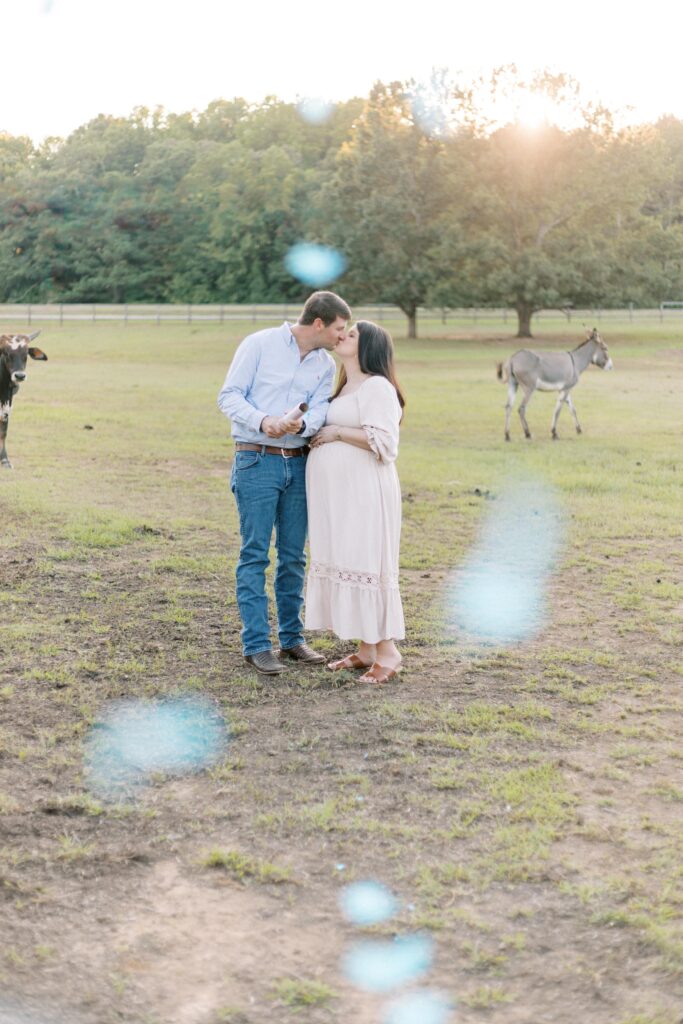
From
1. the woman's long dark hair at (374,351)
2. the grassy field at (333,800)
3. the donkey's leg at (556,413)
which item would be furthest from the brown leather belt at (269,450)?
the donkey's leg at (556,413)

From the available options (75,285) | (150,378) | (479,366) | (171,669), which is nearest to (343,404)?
(171,669)

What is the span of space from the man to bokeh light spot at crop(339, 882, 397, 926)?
8.05 feet

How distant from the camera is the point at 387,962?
3.55 metres

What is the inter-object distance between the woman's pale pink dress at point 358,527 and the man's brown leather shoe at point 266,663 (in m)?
0.40

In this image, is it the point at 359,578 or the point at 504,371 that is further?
the point at 504,371

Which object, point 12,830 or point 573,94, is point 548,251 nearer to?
point 573,94

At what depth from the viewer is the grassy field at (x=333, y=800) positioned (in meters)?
3.48

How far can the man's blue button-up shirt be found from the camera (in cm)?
607

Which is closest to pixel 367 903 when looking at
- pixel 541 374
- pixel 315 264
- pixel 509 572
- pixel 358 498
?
pixel 358 498

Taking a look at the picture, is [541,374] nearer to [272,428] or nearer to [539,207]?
[272,428]

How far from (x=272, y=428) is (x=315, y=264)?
2025 inches

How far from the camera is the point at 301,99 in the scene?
306 feet

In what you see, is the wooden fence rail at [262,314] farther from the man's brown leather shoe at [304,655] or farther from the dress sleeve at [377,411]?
the dress sleeve at [377,411]

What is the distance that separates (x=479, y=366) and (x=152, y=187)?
5286 centimetres
